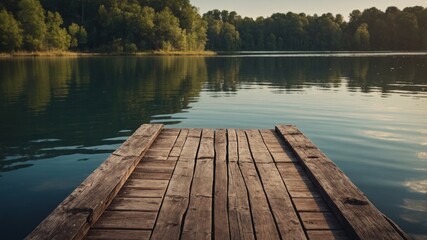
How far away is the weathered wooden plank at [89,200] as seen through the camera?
3559 mm

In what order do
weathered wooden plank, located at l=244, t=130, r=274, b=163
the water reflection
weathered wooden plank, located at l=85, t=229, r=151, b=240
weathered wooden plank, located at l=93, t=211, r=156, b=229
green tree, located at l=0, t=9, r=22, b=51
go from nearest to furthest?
weathered wooden plank, located at l=85, t=229, r=151, b=240 < weathered wooden plank, located at l=93, t=211, r=156, b=229 < weathered wooden plank, located at l=244, t=130, r=274, b=163 < the water reflection < green tree, located at l=0, t=9, r=22, b=51

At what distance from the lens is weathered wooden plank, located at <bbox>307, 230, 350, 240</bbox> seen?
12.1ft

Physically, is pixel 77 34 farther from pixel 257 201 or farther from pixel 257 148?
pixel 257 201

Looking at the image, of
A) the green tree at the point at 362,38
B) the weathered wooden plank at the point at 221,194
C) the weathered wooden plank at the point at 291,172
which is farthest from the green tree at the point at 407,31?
the weathered wooden plank at the point at 291,172

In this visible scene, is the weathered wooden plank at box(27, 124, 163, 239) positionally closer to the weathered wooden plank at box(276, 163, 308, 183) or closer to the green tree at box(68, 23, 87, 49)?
the weathered wooden plank at box(276, 163, 308, 183)

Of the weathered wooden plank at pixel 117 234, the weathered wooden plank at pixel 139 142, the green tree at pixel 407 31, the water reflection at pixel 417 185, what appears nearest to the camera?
the weathered wooden plank at pixel 117 234

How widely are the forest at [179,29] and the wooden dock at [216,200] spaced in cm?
8179

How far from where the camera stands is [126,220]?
4055 mm

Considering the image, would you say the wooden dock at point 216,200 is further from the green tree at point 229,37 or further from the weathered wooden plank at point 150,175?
the green tree at point 229,37

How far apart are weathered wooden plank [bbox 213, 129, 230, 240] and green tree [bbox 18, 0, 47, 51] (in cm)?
8433

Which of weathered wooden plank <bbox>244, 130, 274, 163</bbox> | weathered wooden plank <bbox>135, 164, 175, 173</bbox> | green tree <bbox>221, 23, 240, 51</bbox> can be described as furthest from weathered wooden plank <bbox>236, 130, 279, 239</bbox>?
green tree <bbox>221, 23, 240, 51</bbox>

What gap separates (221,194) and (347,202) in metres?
1.55

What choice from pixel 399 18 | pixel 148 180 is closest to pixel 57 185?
pixel 148 180

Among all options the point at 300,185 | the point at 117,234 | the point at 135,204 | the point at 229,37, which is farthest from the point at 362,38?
the point at 117,234
